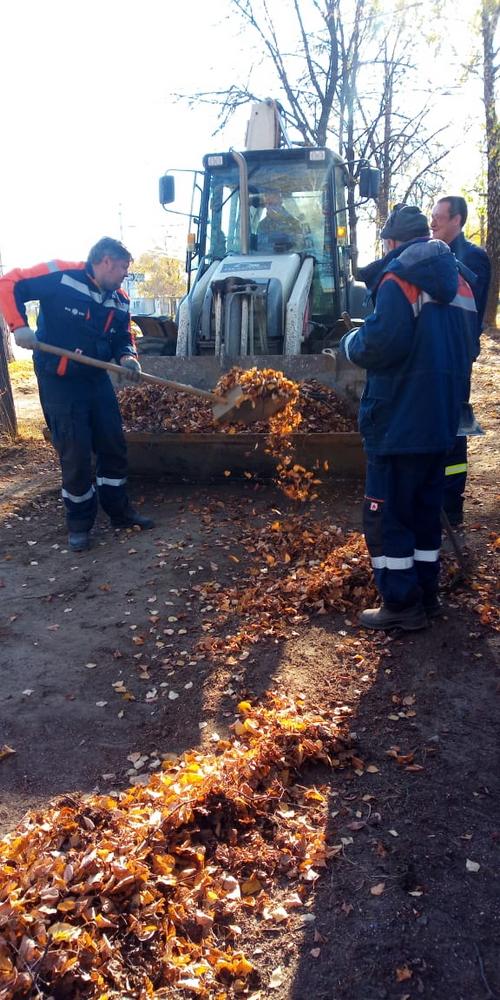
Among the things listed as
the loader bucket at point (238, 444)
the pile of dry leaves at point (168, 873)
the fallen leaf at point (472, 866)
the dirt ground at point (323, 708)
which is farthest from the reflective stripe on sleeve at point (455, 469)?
the fallen leaf at point (472, 866)

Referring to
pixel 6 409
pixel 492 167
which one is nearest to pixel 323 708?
pixel 6 409

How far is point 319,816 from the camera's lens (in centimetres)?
280

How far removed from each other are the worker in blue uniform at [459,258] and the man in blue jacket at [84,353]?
7.41 feet

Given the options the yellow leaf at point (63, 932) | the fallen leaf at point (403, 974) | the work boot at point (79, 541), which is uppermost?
the yellow leaf at point (63, 932)

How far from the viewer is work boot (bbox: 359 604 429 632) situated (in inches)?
158

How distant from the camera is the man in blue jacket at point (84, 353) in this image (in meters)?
5.42

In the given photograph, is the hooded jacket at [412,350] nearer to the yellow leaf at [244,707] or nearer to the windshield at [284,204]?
the yellow leaf at [244,707]

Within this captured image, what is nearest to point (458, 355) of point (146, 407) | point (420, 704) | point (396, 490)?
point (396, 490)

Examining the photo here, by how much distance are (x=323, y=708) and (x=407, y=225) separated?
2390 millimetres

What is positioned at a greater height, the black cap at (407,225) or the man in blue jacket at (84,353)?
the black cap at (407,225)

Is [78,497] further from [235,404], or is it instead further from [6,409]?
[6,409]

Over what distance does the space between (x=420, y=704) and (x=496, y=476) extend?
3758 millimetres

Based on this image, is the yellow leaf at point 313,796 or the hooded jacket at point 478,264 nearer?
the yellow leaf at point 313,796

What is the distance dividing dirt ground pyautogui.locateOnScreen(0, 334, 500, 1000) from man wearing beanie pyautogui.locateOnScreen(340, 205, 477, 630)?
409 mm
